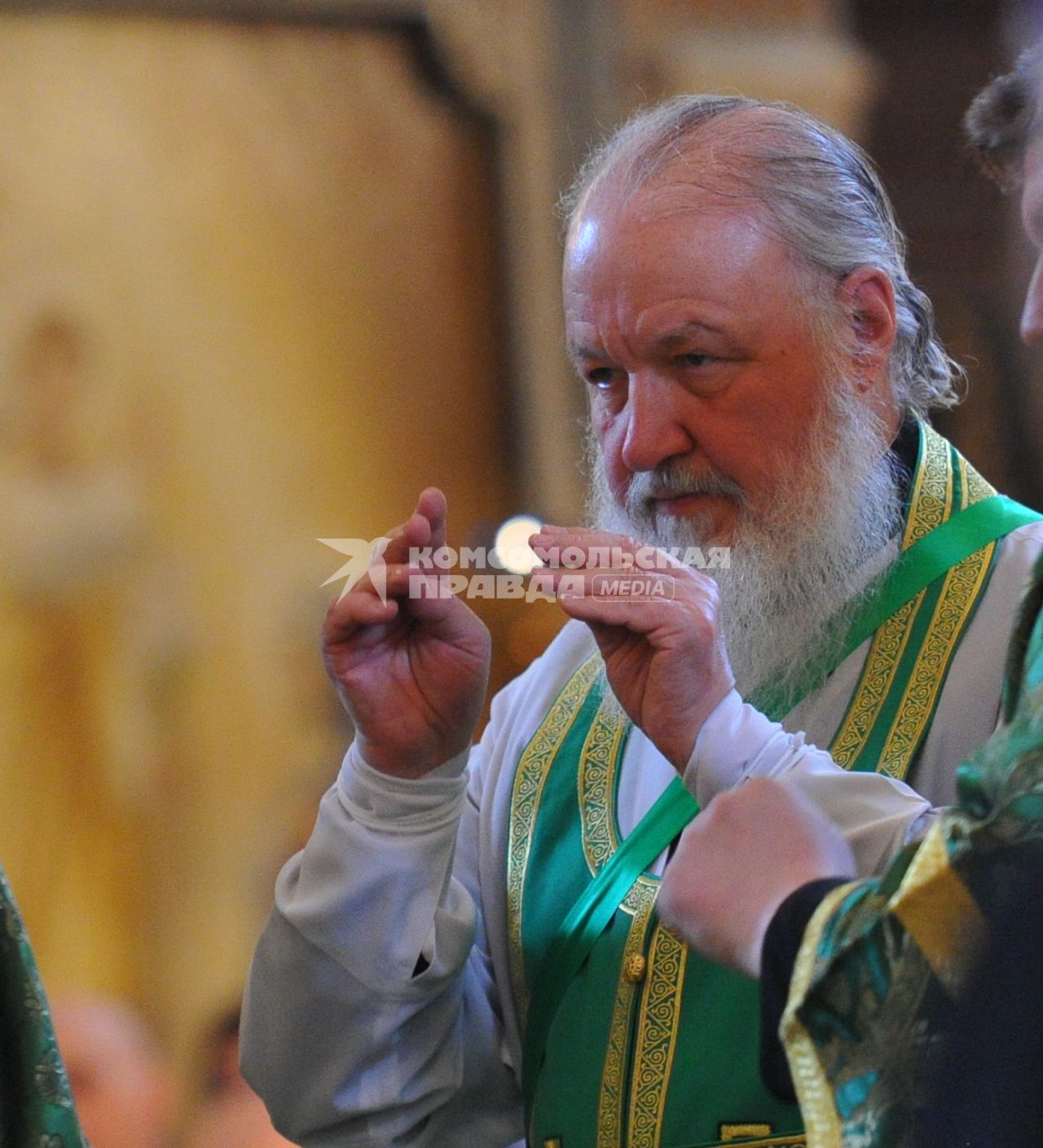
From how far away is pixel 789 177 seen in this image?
2.75 metres

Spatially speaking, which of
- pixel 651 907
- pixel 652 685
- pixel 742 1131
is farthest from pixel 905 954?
pixel 651 907

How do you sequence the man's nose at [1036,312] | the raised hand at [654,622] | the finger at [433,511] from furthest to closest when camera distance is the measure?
1. the finger at [433,511]
2. the raised hand at [654,622]
3. the man's nose at [1036,312]

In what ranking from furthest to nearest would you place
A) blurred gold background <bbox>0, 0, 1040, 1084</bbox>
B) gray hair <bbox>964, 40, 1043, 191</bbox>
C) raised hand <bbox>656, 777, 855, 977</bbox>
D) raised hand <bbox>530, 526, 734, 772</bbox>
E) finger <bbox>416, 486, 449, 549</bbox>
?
1. blurred gold background <bbox>0, 0, 1040, 1084</bbox>
2. finger <bbox>416, 486, 449, 549</bbox>
3. raised hand <bbox>530, 526, 734, 772</bbox>
4. gray hair <bbox>964, 40, 1043, 191</bbox>
5. raised hand <bbox>656, 777, 855, 977</bbox>

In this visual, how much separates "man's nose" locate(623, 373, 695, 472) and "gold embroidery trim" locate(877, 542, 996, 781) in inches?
19.1

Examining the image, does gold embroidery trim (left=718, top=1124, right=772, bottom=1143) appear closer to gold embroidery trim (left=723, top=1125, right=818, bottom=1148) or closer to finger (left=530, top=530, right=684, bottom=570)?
gold embroidery trim (left=723, top=1125, right=818, bottom=1148)

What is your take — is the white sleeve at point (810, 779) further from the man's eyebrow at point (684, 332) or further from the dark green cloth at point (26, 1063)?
the dark green cloth at point (26, 1063)

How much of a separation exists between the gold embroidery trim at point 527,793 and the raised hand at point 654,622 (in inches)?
22.0

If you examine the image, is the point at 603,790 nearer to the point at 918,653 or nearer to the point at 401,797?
the point at 401,797

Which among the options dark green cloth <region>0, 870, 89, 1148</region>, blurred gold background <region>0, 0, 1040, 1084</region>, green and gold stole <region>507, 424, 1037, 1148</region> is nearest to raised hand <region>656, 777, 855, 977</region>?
dark green cloth <region>0, 870, 89, 1148</region>

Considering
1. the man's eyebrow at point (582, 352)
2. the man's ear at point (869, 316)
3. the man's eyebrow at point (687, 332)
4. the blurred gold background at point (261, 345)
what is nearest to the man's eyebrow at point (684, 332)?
the man's eyebrow at point (687, 332)

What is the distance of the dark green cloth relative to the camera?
161cm

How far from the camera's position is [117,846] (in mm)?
5621

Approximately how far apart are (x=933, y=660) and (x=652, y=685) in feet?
1.70

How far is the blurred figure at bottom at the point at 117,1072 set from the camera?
17.5 feet
